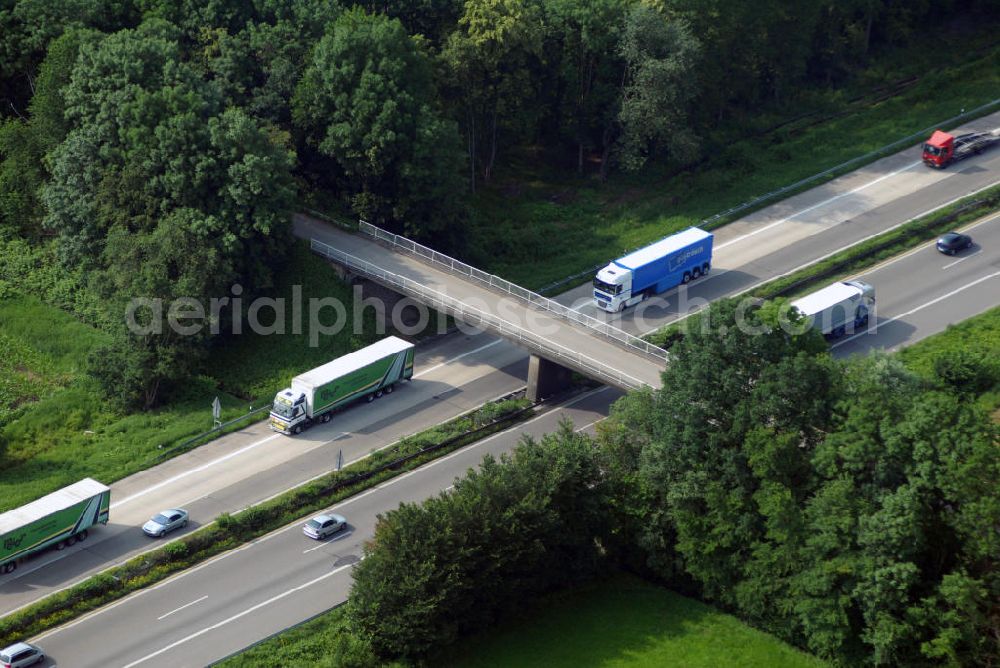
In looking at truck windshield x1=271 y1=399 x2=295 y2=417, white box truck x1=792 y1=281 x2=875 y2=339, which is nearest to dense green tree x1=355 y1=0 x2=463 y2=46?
truck windshield x1=271 y1=399 x2=295 y2=417

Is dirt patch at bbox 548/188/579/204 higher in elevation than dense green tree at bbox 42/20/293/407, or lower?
lower

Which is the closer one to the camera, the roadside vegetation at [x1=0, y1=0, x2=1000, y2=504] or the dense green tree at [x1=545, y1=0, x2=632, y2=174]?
the roadside vegetation at [x1=0, y1=0, x2=1000, y2=504]

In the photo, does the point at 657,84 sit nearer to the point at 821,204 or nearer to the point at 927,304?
the point at 821,204

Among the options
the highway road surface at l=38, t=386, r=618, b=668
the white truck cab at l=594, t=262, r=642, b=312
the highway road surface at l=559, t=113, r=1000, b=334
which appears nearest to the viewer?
the highway road surface at l=38, t=386, r=618, b=668

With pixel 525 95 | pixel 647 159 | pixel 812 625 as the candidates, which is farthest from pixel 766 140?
pixel 812 625

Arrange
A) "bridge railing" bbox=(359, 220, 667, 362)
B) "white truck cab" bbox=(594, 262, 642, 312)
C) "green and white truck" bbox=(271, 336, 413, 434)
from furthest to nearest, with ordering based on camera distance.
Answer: "white truck cab" bbox=(594, 262, 642, 312) < "bridge railing" bbox=(359, 220, 667, 362) < "green and white truck" bbox=(271, 336, 413, 434)

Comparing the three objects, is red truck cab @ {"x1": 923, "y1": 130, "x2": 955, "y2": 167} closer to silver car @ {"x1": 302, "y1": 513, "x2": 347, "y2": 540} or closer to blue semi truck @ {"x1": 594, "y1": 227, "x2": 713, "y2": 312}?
blue semi truck @ {"x1": 594, "y1": 227, "x2": 713, "y2": 312}

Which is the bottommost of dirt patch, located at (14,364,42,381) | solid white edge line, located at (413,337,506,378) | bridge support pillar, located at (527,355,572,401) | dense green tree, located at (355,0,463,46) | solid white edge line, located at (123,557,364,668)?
solid white edge line, located at (123,557,364,668)

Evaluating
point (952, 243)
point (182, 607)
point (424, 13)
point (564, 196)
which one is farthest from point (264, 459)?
point (952, 243)
